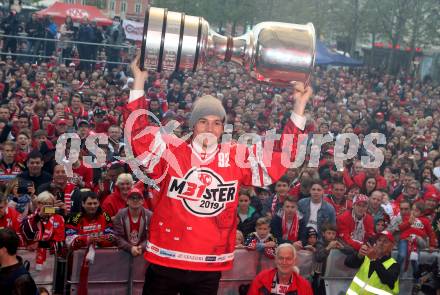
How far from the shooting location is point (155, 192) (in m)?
7.23

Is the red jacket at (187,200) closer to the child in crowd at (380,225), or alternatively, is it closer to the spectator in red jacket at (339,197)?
the child in crowd at (380,225)

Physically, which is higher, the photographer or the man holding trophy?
the man holding trophy

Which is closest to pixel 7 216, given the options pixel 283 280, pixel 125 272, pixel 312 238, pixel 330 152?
pixel 125 272

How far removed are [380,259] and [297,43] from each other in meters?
3.68

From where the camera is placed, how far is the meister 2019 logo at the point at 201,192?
4.22 meters

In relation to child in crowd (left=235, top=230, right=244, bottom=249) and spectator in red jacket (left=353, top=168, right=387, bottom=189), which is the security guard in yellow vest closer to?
child in crowd (left=235, top=230, right=244, bottom=249)

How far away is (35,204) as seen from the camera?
7.21 m

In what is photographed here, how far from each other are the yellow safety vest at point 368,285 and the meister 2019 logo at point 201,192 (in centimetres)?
297

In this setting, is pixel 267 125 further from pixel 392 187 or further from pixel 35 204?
pixel 35 204

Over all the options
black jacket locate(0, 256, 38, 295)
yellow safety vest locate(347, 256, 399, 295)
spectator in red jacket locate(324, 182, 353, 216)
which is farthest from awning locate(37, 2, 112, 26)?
black jacket locate(0, 256, 38, 295)

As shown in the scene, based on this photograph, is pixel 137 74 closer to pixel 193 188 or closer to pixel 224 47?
pixel 224 47

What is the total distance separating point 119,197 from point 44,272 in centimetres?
135

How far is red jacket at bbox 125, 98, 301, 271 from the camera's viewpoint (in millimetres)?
4223

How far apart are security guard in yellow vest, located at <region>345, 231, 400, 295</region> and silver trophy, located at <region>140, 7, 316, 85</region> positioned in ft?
11.4
